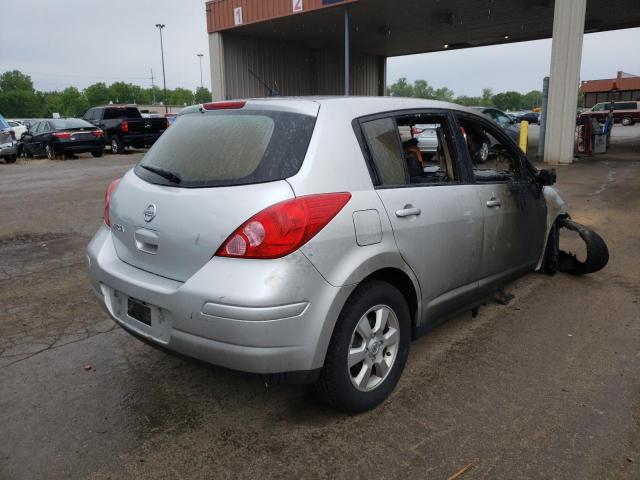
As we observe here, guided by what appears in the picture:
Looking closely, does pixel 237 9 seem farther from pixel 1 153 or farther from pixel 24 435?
pixel 24 435

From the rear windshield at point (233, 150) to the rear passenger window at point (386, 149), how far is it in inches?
15.4

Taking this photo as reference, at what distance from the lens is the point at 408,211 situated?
293 centimetres

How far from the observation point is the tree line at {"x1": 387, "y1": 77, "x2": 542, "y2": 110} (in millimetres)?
141250

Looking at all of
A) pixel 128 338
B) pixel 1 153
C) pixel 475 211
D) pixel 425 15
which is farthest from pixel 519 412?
pixel 425 15

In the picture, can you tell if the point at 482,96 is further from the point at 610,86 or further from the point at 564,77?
the point at 564,77

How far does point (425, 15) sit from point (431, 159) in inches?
752

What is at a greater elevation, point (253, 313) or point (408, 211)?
point (408, 211)

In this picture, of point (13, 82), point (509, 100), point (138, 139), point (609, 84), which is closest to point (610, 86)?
point (609, 84)

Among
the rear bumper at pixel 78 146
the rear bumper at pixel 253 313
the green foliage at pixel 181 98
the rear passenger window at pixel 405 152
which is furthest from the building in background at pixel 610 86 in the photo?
the green foliage at pixel 181 98

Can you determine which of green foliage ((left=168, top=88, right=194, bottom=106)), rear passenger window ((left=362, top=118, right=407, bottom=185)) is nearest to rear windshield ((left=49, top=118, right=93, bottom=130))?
rear passenger window ((left=362, top=118, right=407, bottom=185))

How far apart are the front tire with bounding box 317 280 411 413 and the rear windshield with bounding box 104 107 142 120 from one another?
20.8 metres

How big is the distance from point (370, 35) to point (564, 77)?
42.9ft

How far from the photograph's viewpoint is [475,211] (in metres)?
3.50

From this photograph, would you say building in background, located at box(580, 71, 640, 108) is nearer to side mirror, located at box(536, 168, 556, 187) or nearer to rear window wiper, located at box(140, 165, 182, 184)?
side mirror, located at box(536, 168, 556, 187)
